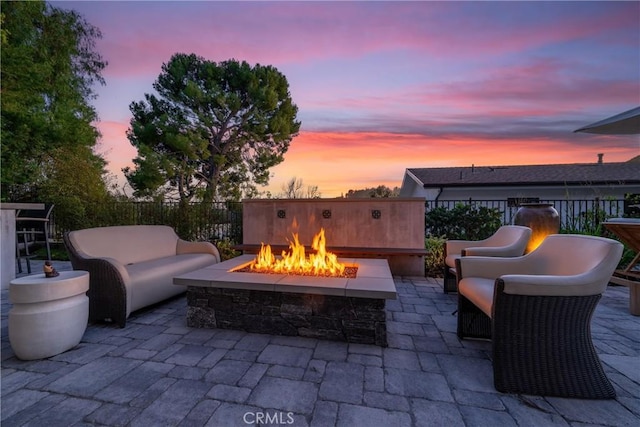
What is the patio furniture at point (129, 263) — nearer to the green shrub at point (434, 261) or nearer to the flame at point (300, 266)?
the flame at point (300, 266)

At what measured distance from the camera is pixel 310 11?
503 cm

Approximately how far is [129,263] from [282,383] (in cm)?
273

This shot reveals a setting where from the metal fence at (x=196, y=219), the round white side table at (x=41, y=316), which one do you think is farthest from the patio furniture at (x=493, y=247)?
the metal fence at (x=196, y=219)

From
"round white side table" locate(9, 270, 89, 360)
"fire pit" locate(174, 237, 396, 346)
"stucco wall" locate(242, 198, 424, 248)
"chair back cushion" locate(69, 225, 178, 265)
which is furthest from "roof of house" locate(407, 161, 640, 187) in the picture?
"round white side table" locate(9, 270, 89, 360)

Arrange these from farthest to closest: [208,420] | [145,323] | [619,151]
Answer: [619,151] → [145,323] → [208,420]

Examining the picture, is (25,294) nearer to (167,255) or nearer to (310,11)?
Result: (167,255)

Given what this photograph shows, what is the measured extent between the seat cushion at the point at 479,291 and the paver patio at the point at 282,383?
43 cm

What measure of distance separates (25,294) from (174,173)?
32.3ft

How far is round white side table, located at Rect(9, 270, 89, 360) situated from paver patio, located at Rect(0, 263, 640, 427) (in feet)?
0.33

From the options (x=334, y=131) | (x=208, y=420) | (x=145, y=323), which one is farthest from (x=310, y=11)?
(x=208, y=420)

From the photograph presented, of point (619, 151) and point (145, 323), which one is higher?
point (619, 151)

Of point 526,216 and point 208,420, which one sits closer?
point 208,420

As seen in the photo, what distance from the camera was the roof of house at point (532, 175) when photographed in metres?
10.5

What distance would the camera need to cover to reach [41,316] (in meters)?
2.08
